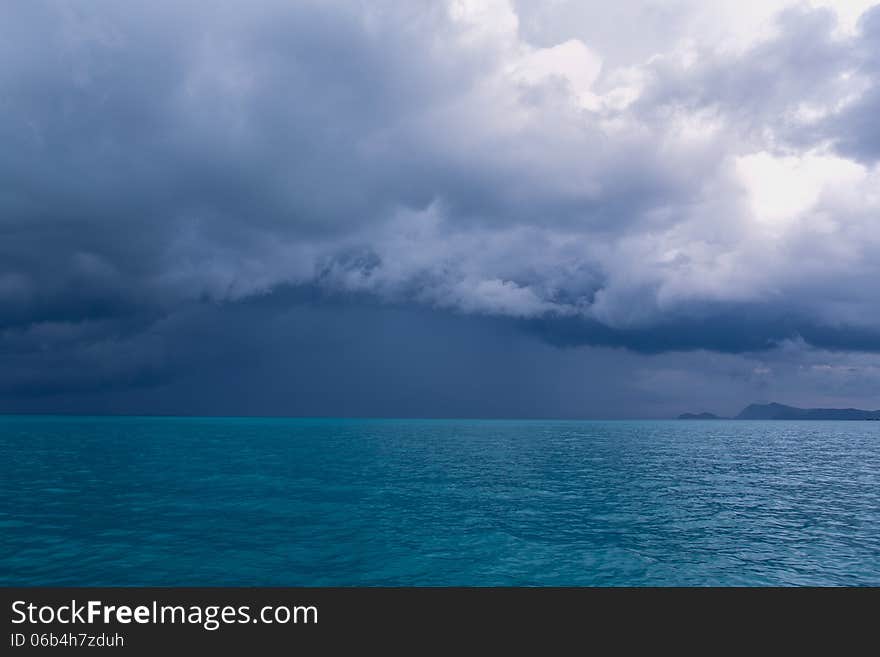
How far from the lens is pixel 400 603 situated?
39.0ft

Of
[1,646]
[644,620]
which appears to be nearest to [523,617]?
[644,620]

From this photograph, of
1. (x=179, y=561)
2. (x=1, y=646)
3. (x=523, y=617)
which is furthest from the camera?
(x=179, y=561)

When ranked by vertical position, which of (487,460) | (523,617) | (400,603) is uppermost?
(400,603)

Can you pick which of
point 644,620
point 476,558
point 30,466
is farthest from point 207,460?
point 644,620

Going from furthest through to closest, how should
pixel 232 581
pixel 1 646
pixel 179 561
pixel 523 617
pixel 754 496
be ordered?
pixel 754 496 → pixel 179 561 → pixel 232 581 → pixel 523 617 → pixel 1 646

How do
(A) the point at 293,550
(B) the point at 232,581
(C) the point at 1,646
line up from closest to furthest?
(C) the point at 1,646 → (B) the point at 232,581 → (A) the point at 293,550

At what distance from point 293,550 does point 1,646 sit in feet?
58.0

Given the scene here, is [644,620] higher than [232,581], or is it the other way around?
[644,620]

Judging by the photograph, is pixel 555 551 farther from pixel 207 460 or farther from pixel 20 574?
pixel 207 460

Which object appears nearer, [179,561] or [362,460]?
[179,561]

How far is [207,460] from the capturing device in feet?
274

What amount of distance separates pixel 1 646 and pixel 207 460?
260ft

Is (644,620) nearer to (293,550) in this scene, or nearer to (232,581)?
(232,581)

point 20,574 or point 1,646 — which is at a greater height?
point 1,646
